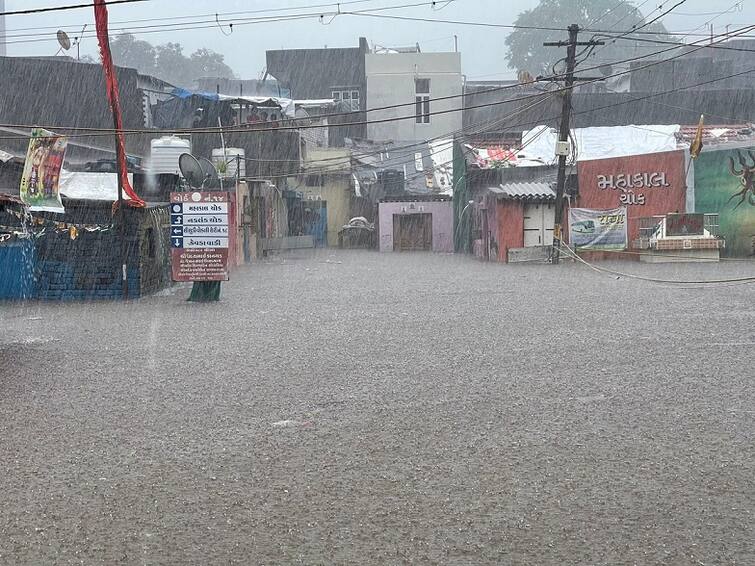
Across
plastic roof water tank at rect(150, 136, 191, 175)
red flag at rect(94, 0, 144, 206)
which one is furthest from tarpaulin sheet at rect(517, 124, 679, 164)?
red flag at rect(94, 0, 144, 206)

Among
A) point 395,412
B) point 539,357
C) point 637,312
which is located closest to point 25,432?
point 395,412

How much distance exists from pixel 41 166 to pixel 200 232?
11.8ft

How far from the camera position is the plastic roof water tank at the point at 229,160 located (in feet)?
133

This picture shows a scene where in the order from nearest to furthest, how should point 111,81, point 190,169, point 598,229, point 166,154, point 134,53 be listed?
point 111,81 < point 190,169 < point 166,154 < point 598,229 < point 134,53

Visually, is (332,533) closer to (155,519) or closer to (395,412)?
(155,519)

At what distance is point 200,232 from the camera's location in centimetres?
2088

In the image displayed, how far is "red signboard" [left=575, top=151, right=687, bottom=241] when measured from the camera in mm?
39000

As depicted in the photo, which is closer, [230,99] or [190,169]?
[190,169]

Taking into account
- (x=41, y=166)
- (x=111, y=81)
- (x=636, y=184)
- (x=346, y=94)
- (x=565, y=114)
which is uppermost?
(x=346, y=94)

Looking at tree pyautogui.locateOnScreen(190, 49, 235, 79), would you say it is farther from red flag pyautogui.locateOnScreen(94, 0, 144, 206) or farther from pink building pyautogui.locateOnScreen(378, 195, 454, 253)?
red flag pyautogui.locateOnScreen(94, 0, 144, 206)

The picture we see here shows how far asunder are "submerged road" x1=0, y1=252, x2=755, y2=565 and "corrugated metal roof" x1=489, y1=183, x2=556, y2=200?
22.4 m

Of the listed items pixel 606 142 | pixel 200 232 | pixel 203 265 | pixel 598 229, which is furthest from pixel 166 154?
pixel 606 142

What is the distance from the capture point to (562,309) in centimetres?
1845

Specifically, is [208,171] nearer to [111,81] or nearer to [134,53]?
[111,81]
